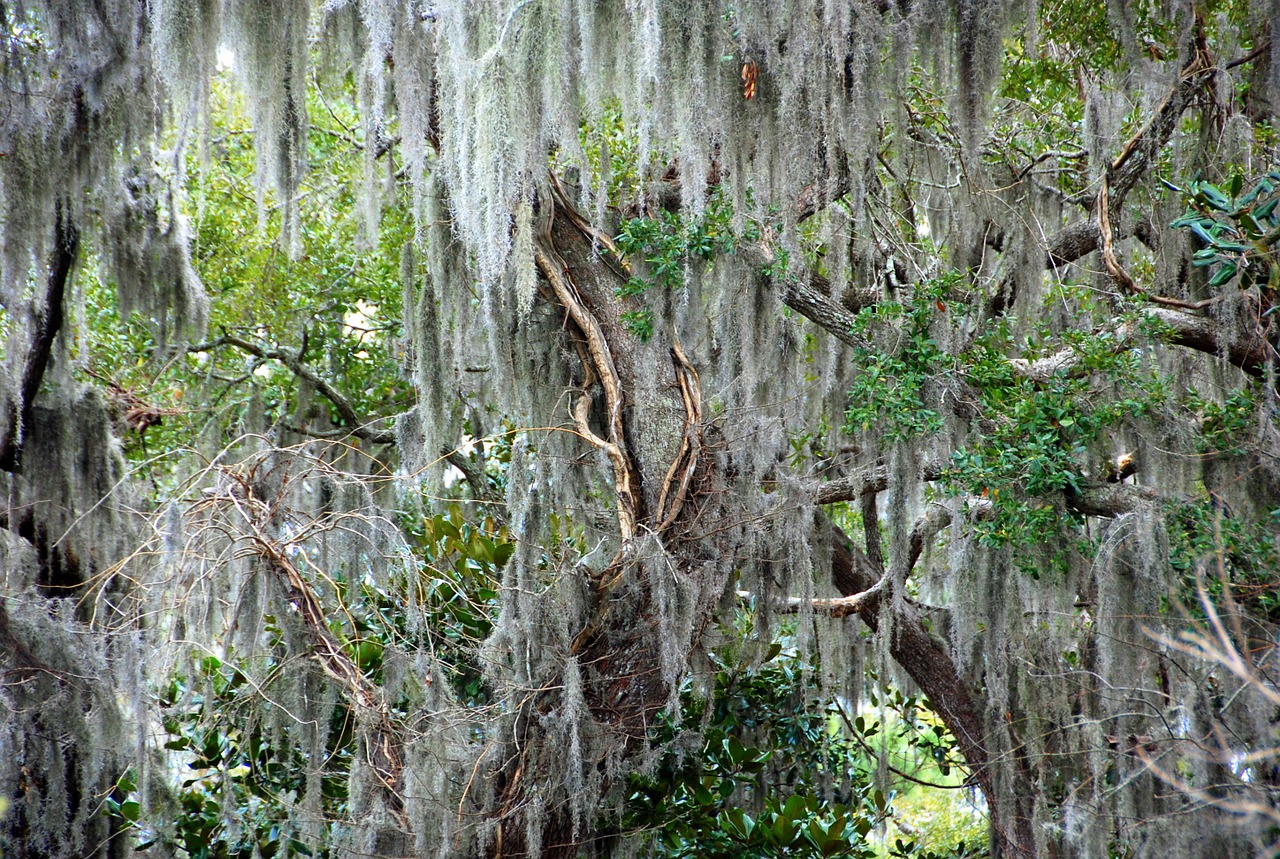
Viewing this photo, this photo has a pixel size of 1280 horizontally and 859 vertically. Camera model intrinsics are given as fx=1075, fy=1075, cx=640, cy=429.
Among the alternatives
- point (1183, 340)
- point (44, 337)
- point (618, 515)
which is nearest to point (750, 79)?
point (618, 515)

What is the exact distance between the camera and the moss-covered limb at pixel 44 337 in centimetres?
467

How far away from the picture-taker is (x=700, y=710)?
4.91m

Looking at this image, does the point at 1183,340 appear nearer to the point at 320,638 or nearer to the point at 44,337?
the point at 320,638

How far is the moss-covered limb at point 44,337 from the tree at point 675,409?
16 mm

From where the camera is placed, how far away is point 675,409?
4555 mm

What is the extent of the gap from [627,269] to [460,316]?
837 mm

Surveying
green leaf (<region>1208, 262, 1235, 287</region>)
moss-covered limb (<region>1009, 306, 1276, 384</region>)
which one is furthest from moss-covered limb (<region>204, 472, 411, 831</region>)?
green leaf (<region>1208, 262, 1235, 287</region>)

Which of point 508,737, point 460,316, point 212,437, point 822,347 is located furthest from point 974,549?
point 212,437

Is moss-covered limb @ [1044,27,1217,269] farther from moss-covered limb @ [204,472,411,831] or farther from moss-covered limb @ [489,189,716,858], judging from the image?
moss-covered limb @ [204,472,411,831]

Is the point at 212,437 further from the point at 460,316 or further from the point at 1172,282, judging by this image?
the point at 1172,282

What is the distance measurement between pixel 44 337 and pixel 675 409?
9.14 ft

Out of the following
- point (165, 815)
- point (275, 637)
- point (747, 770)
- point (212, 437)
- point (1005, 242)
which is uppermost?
point (1005, 242)

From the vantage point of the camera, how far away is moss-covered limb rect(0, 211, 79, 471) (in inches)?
184

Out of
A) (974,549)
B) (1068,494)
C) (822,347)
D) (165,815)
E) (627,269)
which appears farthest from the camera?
(822,347)
